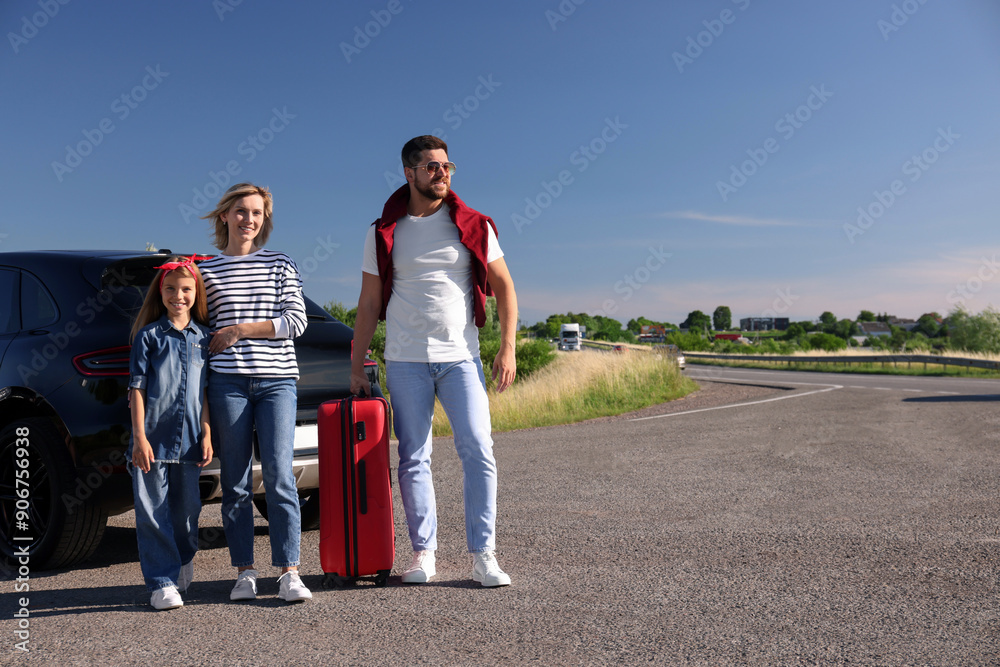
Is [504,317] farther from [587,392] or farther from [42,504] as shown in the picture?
[587,392]

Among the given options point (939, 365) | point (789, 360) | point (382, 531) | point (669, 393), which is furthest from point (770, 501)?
point (789, 360)

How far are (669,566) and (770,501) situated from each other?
2.07 m

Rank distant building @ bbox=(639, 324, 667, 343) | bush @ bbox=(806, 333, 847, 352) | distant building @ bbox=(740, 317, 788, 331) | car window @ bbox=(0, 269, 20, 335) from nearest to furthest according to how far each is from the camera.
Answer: car window @ bbox=(0, 269, 20, 335) → distant building @ bbox=(639, 324, 667, 343) → bush @ bbox=(806, 333, 847, 352) → distant building @ bbox=(740, 317, 788, 331)

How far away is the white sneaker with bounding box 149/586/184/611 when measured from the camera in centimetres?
342

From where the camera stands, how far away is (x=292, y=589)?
350 cm

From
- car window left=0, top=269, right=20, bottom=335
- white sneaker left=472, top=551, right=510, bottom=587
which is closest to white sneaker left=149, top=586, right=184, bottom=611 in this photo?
white sneaker left=472, top=551, right=510, bottom=587

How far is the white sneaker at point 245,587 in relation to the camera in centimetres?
355

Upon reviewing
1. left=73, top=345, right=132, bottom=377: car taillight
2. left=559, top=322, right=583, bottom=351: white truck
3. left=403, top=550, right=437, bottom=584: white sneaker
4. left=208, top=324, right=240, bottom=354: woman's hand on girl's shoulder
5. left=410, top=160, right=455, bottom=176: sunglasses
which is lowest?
left=403, top=550, right=437, bottom=584: white sneaker

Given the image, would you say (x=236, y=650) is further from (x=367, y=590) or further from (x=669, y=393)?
(x=669, y=393)

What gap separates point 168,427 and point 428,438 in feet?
4.07

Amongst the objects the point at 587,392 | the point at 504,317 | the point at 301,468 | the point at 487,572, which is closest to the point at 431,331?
the point at 504,317

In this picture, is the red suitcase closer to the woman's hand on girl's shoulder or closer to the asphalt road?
the asphalt road

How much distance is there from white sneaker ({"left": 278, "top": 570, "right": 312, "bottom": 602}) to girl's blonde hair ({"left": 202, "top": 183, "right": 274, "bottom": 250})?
5.44ft

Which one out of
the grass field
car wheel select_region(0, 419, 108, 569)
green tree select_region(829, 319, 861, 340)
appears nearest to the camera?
car wheel select_region(0, 419, 108, 569)
